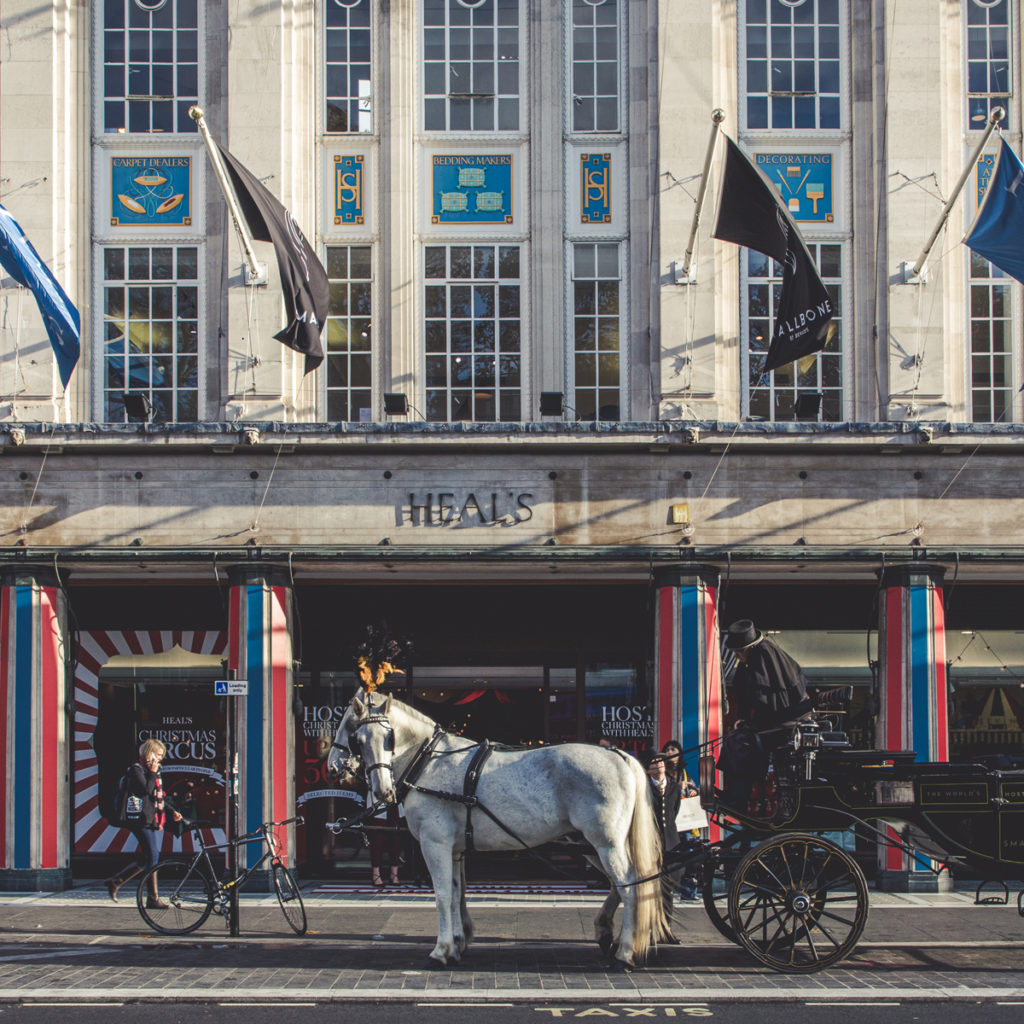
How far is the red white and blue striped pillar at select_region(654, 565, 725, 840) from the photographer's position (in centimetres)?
1452

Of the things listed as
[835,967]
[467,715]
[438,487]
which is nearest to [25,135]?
[438,487]

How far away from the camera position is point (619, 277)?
16.0 m

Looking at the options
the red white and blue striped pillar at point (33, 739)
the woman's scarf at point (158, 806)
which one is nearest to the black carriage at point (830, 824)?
the woman's scarf at point (158, 806)

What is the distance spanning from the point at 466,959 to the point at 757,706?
11.0 ft

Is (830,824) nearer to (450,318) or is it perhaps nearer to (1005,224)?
(1005,224)

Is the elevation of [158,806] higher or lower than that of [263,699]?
lower

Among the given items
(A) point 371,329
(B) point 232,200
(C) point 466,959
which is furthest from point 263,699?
(B) point 232,200

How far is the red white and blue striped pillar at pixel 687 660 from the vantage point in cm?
1452

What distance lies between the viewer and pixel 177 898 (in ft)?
36.2

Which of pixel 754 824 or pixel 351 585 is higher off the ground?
pixel 351 585

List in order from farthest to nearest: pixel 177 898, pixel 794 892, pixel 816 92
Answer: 1. pixel 816 92
2. pixel 177 898
3. pixel 794 892

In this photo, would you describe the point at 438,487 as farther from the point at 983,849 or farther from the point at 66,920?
the point at 983,849

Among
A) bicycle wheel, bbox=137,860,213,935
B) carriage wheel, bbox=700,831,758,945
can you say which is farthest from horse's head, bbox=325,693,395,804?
carriage wheel, bbox=700,831,758,945

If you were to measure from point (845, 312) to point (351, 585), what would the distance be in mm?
7977
